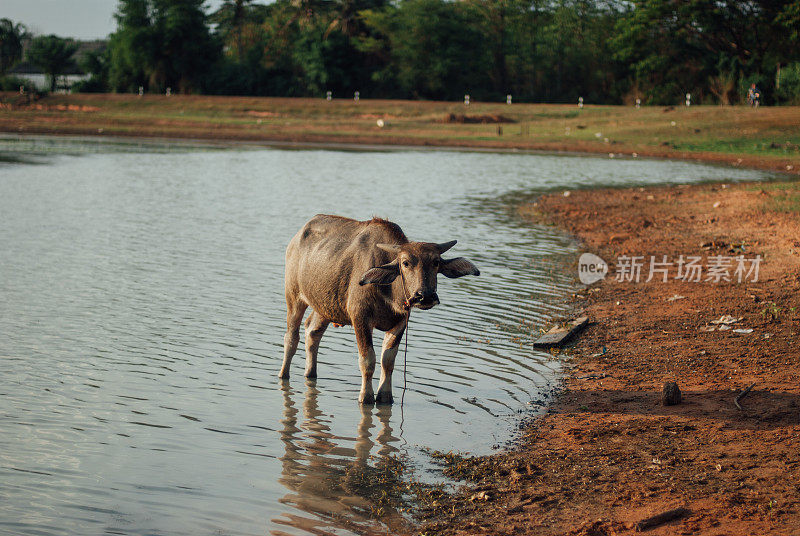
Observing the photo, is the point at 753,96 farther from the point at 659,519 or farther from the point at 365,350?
the point at 659,519

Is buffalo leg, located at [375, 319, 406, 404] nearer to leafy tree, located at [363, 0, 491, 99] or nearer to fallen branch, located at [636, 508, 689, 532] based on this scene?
fallen branch, located at [636, 508, 689, 532]

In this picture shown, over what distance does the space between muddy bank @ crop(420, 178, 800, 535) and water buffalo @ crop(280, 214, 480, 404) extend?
5.45ft

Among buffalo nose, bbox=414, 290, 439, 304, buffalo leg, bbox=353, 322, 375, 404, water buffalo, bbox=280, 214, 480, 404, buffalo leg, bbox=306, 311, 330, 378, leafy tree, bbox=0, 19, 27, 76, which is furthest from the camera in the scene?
leafy tree, bbox=0, 19, 27, 76

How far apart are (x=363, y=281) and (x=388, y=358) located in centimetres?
122

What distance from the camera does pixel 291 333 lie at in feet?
33.6

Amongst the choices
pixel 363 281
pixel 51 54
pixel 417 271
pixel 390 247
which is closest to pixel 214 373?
pixel 363 281

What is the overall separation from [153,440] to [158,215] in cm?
1651

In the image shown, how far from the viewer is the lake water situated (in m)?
7.12

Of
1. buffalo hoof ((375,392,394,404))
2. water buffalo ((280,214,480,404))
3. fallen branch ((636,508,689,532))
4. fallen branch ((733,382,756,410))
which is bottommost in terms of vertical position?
buffalo hoof ((375,392,394,404))

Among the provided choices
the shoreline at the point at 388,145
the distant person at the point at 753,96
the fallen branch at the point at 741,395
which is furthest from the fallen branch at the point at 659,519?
the distant person at the point at 753,96

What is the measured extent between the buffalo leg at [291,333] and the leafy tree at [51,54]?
86.8 m

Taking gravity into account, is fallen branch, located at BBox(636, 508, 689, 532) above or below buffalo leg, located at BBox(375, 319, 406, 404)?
below

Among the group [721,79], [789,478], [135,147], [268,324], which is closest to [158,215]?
[268,324]

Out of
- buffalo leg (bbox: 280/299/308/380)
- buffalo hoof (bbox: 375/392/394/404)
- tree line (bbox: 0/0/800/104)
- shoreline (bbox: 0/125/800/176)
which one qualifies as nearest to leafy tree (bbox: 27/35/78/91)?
tree line (bbox: 0/0/800/104)
